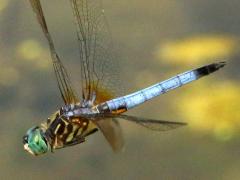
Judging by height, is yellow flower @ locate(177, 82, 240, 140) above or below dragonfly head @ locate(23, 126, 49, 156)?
below

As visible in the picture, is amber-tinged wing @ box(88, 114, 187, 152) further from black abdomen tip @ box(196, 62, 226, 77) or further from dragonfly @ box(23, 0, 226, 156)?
black abdomen tip @ box(196, 62, 226, 77)

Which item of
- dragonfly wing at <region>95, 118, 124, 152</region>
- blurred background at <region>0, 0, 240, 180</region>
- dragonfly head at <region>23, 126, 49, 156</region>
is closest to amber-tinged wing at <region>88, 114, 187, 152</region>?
dragonfly wing at <region>95, 118, 124, 152</region>

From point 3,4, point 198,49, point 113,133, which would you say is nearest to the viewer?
point 113,133

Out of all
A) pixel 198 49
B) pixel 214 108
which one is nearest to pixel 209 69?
pixel 214 108

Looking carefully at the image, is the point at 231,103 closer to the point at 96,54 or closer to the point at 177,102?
the point at 177,102

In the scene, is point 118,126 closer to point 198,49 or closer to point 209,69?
point 209,69

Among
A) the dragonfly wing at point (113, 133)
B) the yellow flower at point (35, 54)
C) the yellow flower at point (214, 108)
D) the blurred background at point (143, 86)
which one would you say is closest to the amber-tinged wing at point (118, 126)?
the dragonfly wing at point (113, 133)

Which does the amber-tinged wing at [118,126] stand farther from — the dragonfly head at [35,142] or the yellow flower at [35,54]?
the yellow flower at [35,54]
